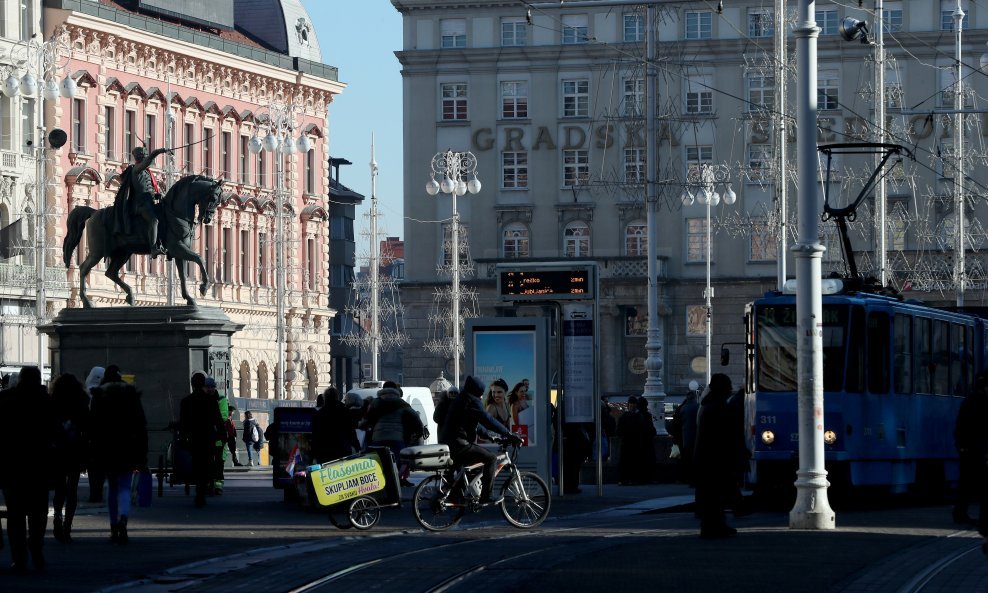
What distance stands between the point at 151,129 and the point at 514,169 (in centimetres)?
2133

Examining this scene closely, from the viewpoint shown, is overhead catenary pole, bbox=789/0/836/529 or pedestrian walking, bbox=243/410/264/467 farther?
pedestrian walking, bbox=243/410/264/467

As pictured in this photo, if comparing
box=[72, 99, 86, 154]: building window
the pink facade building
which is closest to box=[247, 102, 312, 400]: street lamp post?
the pink facade building

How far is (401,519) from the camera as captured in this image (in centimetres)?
2802

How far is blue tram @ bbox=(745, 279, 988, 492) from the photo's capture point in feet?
97.9

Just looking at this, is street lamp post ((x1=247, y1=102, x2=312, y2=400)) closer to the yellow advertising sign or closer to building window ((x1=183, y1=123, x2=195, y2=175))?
building window ((x1=183, y1=123, x2=195, y2=175))

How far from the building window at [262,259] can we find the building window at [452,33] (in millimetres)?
12951

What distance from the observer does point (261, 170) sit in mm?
92688

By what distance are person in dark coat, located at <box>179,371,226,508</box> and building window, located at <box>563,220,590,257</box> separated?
2738 inches

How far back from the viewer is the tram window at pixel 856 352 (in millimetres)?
30234

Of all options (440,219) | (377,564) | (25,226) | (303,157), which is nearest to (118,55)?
(25,226)

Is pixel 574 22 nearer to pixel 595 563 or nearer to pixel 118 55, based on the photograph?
pixel 118 55

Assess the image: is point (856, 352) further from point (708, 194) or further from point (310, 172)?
point (310, 172)

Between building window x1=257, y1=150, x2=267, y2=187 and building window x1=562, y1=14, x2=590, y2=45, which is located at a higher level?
building window x1=562, y1=14, x2=590, y2=45

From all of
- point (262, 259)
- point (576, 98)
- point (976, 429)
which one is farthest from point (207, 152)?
point (976, 429)
